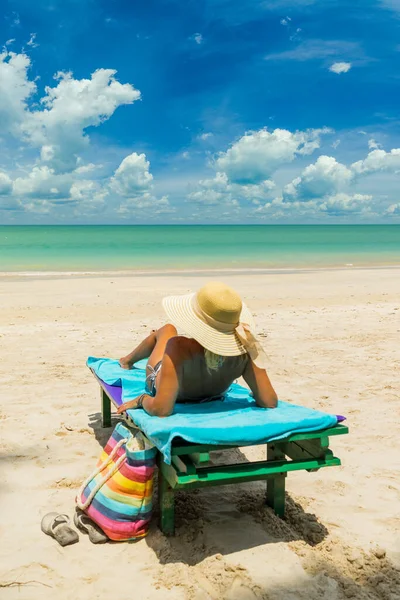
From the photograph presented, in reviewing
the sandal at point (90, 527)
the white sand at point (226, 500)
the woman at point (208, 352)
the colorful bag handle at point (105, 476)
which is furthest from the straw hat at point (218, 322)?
the sandal at point (90, 527)

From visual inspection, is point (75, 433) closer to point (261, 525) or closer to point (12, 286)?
point (261, 525)

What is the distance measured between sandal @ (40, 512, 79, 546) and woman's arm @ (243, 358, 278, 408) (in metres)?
1.36

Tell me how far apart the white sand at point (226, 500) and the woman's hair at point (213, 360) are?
3.06ft

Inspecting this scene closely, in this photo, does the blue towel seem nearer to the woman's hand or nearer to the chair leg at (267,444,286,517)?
the woman's hand

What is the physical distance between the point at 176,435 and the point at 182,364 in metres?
0.54

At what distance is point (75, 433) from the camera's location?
15.8ft

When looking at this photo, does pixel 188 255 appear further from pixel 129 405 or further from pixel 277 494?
pixel 277 494

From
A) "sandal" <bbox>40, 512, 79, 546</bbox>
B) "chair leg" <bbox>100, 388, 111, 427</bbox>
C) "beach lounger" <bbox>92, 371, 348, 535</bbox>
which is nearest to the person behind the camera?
"beach lounger" <bbox>92, 371, 348, 535</bbox>

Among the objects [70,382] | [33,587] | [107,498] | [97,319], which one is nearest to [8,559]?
[33,587]

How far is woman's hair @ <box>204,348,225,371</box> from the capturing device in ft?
11.0

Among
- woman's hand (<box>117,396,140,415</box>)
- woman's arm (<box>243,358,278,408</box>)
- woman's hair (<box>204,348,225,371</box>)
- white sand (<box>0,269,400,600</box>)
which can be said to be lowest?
white sand (<box>0,269,400,600</box>)

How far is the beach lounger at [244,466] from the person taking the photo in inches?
117

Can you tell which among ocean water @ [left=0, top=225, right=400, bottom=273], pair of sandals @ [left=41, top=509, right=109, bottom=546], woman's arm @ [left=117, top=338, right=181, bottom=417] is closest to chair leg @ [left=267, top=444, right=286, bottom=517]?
woman's arm @ [left=117, top=338, right=181, bottom=417]

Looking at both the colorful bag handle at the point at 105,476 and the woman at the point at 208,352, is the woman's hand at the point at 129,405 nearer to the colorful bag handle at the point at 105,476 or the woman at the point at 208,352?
the woman at the point at 208,352
